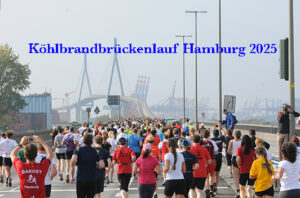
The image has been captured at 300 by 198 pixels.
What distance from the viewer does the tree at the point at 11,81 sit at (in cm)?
8306

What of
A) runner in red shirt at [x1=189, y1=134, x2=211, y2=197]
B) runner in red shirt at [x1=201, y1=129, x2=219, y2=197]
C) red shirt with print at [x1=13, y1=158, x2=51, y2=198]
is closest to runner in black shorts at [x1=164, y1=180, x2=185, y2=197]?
runner in red shirt at [x1=189, y1=134, x2=211, y2=197]

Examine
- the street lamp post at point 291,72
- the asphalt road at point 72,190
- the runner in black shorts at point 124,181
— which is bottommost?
the asphalt road at point 72,190

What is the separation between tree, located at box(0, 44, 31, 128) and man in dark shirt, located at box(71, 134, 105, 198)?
74.5 m

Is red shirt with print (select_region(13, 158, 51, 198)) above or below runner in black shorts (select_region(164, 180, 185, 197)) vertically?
above

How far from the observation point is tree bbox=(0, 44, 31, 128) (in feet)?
273

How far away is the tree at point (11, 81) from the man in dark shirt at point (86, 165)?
244 feet

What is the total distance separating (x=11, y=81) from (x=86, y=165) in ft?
250

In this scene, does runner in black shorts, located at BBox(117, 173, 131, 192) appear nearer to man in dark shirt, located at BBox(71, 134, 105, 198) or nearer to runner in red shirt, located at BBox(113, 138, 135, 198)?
runner in red shirt, located at BBox(113, 138, 135, 198)

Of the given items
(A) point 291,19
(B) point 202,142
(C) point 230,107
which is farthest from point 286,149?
(C) point 230,107

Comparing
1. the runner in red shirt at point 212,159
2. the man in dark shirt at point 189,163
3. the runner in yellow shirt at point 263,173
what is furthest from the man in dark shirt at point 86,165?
the runner in red shirt at point 212,159

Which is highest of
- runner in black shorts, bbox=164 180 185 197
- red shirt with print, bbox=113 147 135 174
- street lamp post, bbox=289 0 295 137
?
street lamp post, bbox=289 0 295 137

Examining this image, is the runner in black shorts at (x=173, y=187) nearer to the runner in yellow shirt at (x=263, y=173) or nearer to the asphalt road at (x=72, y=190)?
the runner in yellow shirt at (x=263, y=173)

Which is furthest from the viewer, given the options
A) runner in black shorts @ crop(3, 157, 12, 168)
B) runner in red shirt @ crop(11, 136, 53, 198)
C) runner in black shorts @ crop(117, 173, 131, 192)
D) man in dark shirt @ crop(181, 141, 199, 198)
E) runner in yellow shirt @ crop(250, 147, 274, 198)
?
runner in black shorts @ crop(3, 157, 12, 168)

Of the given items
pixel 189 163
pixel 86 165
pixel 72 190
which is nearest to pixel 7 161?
pixel 72 190
